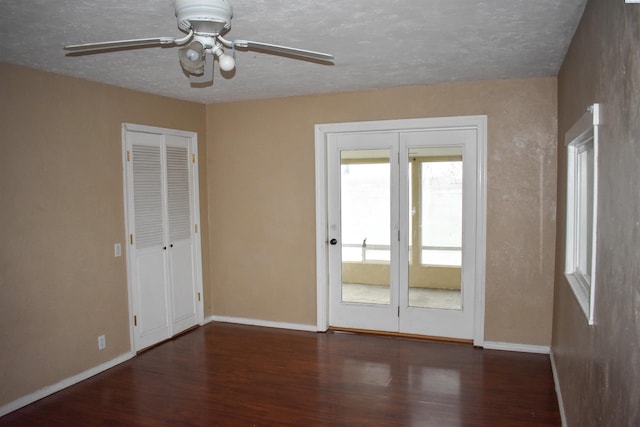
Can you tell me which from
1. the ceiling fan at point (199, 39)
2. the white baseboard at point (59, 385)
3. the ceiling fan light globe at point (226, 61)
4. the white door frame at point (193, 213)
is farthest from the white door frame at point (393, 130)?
the ceiling fan light globe at point (226, 61)

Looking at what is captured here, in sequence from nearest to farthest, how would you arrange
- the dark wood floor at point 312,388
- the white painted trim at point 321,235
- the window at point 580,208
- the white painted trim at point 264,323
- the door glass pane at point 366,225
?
the window at point 580,208
the dark wood floor at point 312,388
the door glass pane at point 366,225
the white painted trim at point 321,235
the white painted trim at point 264,323

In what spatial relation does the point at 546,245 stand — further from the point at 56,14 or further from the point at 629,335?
the point at 56,14

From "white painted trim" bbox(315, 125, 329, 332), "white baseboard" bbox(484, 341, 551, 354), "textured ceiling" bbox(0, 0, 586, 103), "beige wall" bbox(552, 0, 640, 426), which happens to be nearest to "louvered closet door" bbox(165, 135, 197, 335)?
"textured ceiling" bbox(0, 0, 586, 103)

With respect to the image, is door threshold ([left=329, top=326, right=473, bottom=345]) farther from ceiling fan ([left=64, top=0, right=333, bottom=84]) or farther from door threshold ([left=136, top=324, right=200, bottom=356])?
ceiling fan ([left=64, top=0, right=333, bottom=84])

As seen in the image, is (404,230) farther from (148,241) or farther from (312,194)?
(148,241)

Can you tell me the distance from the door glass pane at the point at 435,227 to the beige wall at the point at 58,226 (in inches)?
109

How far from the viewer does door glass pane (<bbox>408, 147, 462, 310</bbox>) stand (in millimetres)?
4441

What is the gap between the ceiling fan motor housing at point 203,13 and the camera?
1896 mm

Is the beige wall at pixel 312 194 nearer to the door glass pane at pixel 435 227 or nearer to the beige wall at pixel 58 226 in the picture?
the door glass pane at pixel 435 227

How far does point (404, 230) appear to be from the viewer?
461 centimetres

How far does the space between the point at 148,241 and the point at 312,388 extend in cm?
215

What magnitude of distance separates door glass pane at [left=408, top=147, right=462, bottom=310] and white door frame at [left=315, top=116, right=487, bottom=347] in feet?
0.70

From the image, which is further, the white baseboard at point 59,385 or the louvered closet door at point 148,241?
the louvered closet door at point 148,241

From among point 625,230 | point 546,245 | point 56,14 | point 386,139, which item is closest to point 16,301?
point 56,14
